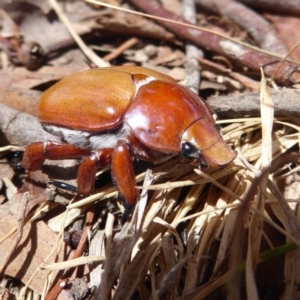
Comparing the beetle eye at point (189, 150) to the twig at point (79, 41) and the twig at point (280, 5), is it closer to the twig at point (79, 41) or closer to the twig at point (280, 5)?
the twig at point (79, 41)

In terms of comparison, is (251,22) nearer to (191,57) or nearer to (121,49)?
(191,57)

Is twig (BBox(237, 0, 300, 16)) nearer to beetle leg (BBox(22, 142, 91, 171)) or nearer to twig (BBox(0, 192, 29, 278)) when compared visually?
beetle leg (BBox(22, 142, 91, 171))

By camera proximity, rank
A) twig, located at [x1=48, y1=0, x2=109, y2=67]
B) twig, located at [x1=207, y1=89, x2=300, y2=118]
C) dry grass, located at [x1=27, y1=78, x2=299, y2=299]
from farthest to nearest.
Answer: twig, located at [x1=48, y1=0, x2=109, y2=67]
twig, located at [x1=207, y1=89, x2=300, y2=118]
dry grass, located at [x1=27, y1=78, x2=299, y2=299]

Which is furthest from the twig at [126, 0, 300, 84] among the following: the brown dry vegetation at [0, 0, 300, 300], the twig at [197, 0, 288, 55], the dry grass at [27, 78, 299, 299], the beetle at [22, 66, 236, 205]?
the beetle at [22, 66, 236, 205]

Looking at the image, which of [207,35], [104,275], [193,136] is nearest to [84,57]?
[207,35]

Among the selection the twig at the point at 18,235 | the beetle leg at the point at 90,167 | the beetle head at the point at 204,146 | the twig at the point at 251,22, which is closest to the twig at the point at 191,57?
the twig at the point at 251,22

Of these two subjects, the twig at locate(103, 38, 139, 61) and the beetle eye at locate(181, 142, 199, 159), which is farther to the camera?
Answer: the twig at locate(103, 38, 139, 61)

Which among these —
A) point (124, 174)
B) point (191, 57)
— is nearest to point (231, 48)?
point (191, 57)
